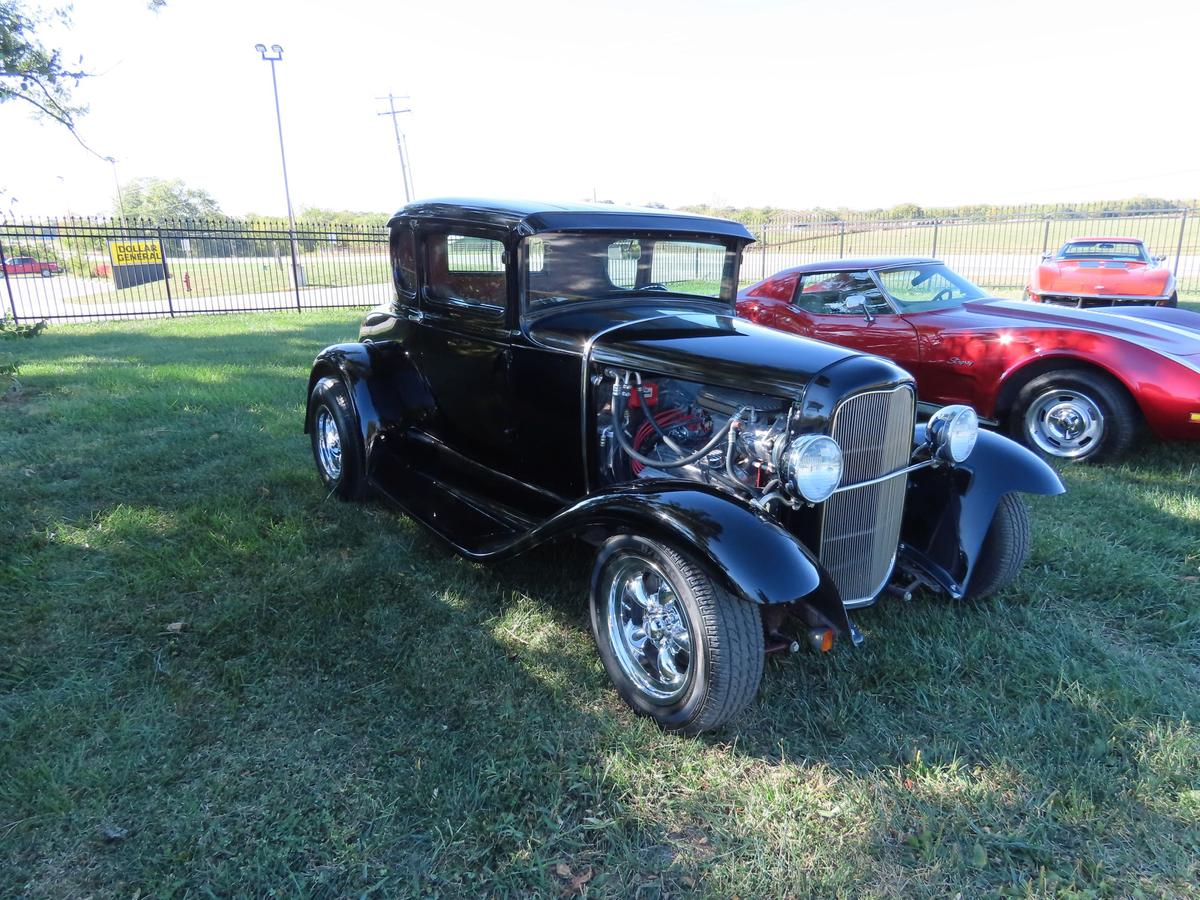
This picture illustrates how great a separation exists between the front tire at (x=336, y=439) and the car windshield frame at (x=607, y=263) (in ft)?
5.21

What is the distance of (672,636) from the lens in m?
2.71

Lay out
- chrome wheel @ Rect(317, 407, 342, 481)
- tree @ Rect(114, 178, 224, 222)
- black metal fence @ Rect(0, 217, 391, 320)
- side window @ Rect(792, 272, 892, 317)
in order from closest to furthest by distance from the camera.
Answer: chrome wheel @ Rect(317, 407, 342, 481)
side window @ Rect(792, 272, 892, 317)
black metal fence @ Rect(0, 217, 391, 320)
tree @ Rect(114, 178, 224, 222)

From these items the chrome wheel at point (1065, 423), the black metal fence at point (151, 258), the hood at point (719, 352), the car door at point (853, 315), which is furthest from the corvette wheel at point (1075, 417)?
the black metal fence at point (151, 258)

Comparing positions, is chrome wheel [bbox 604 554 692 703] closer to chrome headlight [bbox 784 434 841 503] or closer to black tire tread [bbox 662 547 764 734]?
black tire tread [bbox 662 547 764 734]

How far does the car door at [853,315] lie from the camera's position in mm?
6137

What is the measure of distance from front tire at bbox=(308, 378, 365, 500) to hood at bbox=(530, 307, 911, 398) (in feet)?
5.23

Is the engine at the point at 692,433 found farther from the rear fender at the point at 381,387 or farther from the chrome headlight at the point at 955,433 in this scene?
the rear fender at the point at 381,387

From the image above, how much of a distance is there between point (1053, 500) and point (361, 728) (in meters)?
4.28

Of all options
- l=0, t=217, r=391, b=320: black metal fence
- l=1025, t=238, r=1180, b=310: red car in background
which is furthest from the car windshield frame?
l=1025, t=238, r=1180, b=310: red car in background

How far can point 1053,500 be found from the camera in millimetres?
4594

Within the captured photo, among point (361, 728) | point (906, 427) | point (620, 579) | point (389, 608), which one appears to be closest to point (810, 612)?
point (620, 579)

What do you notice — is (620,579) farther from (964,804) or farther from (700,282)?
(700,282)

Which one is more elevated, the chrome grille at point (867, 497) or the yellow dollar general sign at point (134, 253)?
the yellow dollar general sign at point (134, 253)

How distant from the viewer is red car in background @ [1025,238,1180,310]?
11.4 m
